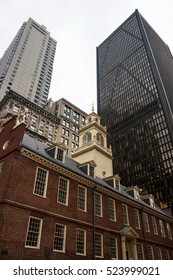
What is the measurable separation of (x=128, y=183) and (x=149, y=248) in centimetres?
8205

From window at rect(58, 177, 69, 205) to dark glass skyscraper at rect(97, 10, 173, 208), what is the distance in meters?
65.9

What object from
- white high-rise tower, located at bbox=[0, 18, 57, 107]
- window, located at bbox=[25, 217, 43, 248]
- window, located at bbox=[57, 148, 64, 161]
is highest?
white high-rise tower, located at bbox=[0, 18, 57, 107]

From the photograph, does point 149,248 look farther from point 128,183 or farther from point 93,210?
point 128,183

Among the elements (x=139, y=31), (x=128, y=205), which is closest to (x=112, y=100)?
(x=139, y=31)

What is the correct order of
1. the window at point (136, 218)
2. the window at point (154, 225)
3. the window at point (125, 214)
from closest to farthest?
the window at point (125, 214) < the window at point (136, 218) < the window at point (154, 225)

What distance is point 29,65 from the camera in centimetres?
13588

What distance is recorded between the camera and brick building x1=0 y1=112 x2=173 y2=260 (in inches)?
641

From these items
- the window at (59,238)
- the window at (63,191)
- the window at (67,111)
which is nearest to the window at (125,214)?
the window at (63,191)

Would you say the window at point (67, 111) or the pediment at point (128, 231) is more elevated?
the window at point (67, 111)

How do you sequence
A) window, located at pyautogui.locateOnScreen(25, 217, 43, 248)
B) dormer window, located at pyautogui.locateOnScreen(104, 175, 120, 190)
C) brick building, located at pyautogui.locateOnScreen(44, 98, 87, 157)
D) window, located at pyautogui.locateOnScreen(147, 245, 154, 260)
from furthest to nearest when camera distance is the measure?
1. brick building, located at pyautogui.locateOnScreen(44, 98, 87, 157)
2. dormer window, located at pyautogui.locateOnScreen(104, 175, 120, 190)
3. window, located at pyautogui.locateOnScreen(147, 245, 154, 260)
4. window, located at pyautogui.locateOnScreen(25, 217, 43, 248)

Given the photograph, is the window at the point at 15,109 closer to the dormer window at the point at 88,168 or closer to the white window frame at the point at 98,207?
the dormer window at the point at 88,168

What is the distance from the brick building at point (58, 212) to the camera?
16281 mm

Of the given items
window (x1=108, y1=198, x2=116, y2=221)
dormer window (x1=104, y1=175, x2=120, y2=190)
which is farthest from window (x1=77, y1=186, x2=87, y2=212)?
dormer window (x1=104, y1=175, x2=120, y2=190)

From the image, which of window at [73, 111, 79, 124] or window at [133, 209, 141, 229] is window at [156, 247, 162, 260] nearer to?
window at [133, 209, 141, 229]
